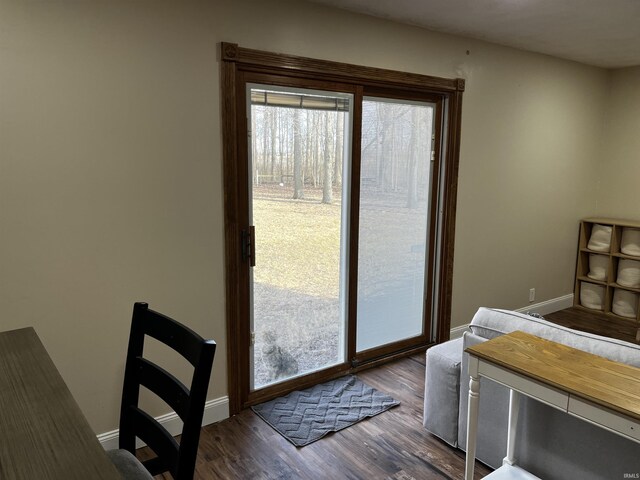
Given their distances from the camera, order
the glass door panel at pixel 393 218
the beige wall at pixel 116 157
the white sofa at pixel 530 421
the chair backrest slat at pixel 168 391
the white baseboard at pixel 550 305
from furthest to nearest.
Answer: the white baseboard at pixel 550 305
the glass door panel at pixel 393 218
the beige wall at pixel 116 157
the white sofa at pixel 530 421
the chair backrest slat at pixel 168 391

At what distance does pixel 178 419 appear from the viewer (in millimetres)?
2646

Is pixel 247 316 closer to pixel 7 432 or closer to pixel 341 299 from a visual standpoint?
pixel 341 299

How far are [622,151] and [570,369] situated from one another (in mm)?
3944

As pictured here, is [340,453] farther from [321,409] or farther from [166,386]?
[166,386]

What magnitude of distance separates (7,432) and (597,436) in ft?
6.38

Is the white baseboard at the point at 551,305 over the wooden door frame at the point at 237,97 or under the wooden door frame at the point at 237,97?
under

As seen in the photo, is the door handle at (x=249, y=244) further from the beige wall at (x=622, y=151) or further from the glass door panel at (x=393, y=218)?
the beige wall at (x=622, y=151)

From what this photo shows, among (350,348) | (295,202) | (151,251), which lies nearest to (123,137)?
(151,251)

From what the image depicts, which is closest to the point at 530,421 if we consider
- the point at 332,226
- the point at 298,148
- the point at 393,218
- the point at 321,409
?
the point at 321,409

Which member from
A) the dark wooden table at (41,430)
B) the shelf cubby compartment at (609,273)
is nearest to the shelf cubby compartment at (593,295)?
the shelf cubby compartment at (609,273)

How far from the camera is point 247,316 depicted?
2.87 meters

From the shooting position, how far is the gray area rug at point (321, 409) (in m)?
2.68

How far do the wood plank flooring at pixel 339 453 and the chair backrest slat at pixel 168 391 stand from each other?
36.9 inches

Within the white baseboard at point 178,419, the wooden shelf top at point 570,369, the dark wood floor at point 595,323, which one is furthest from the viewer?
the dark wood floor at point 595,323
